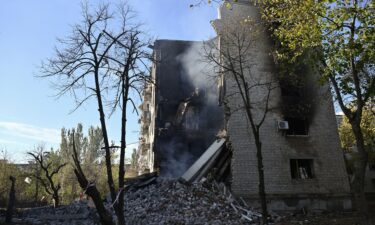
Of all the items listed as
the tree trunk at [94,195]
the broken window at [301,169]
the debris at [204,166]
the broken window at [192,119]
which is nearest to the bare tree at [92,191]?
the tree trunk at [94,195]

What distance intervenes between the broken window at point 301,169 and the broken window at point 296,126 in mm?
1714

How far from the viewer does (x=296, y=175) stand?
18531mm

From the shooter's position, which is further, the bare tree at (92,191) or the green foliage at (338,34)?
the green foliage at (338,34)

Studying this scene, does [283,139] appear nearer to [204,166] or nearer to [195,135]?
[204,166]

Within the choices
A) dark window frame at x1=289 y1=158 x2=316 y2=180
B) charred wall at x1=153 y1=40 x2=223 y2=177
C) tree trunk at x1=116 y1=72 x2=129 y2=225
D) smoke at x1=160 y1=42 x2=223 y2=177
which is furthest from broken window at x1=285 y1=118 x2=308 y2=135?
A: tree trunk at x1=116 y1=72 x2=129 y2=225

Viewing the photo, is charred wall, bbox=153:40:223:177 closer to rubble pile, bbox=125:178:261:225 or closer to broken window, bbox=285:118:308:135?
broken window, bbox=285:118:308:135

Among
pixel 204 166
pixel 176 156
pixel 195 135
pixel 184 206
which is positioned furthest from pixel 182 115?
pixel 184 206

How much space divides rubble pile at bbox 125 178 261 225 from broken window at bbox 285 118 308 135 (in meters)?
5.78

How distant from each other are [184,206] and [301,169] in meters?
7.51

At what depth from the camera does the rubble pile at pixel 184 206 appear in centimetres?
1376

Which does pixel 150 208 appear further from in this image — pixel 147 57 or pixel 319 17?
pixel 319 17

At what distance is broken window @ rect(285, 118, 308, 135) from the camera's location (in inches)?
770

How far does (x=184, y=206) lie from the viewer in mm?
14812

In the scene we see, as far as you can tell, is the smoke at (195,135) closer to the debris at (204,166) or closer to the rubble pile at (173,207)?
the debris at (204,166)
